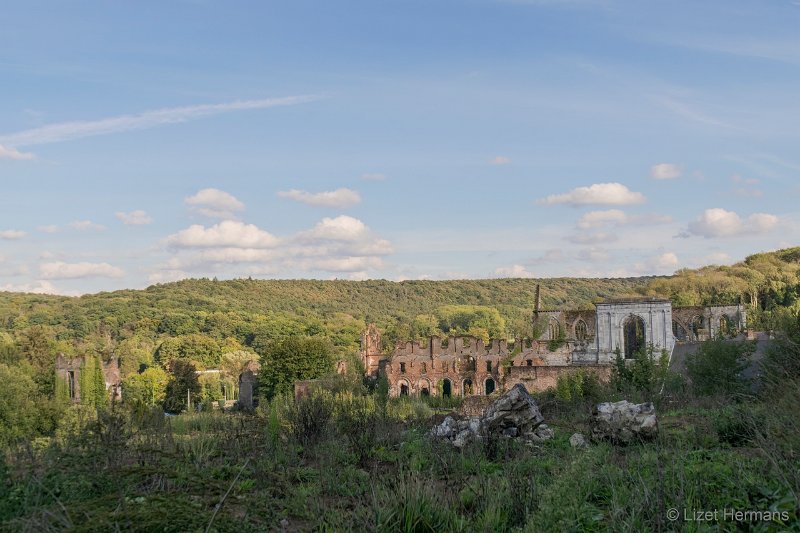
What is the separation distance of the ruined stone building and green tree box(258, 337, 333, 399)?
152 inches

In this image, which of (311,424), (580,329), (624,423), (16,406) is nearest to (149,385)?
(16,406)

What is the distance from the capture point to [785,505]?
5.85 m

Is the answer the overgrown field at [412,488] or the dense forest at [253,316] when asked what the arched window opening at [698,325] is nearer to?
the dense forest at [253,316]

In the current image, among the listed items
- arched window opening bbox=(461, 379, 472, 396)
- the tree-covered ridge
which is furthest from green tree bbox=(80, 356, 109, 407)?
the tree-covered ridge

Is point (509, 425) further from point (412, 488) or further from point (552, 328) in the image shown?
point (552, 328)

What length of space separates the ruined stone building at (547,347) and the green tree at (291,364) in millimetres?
3852

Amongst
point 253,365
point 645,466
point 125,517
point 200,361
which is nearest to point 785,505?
point 645,466

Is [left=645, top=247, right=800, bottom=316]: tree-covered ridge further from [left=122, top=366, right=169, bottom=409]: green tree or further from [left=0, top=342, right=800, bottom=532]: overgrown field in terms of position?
[left=0, top=342, right=800, bottom=532]: overgrown field

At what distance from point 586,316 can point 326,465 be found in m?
39.5

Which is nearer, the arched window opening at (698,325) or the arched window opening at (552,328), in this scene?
the arched window opening at (698,325)

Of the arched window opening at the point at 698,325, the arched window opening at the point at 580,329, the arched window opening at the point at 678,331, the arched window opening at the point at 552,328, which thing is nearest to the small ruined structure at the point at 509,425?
the arched window opening at the point at 580,329

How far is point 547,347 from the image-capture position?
146ft

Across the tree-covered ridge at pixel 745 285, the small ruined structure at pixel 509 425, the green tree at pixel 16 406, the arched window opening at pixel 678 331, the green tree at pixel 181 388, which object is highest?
the tree-covered ridge at pixel 745 285

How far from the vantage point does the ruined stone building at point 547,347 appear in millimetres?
43312
